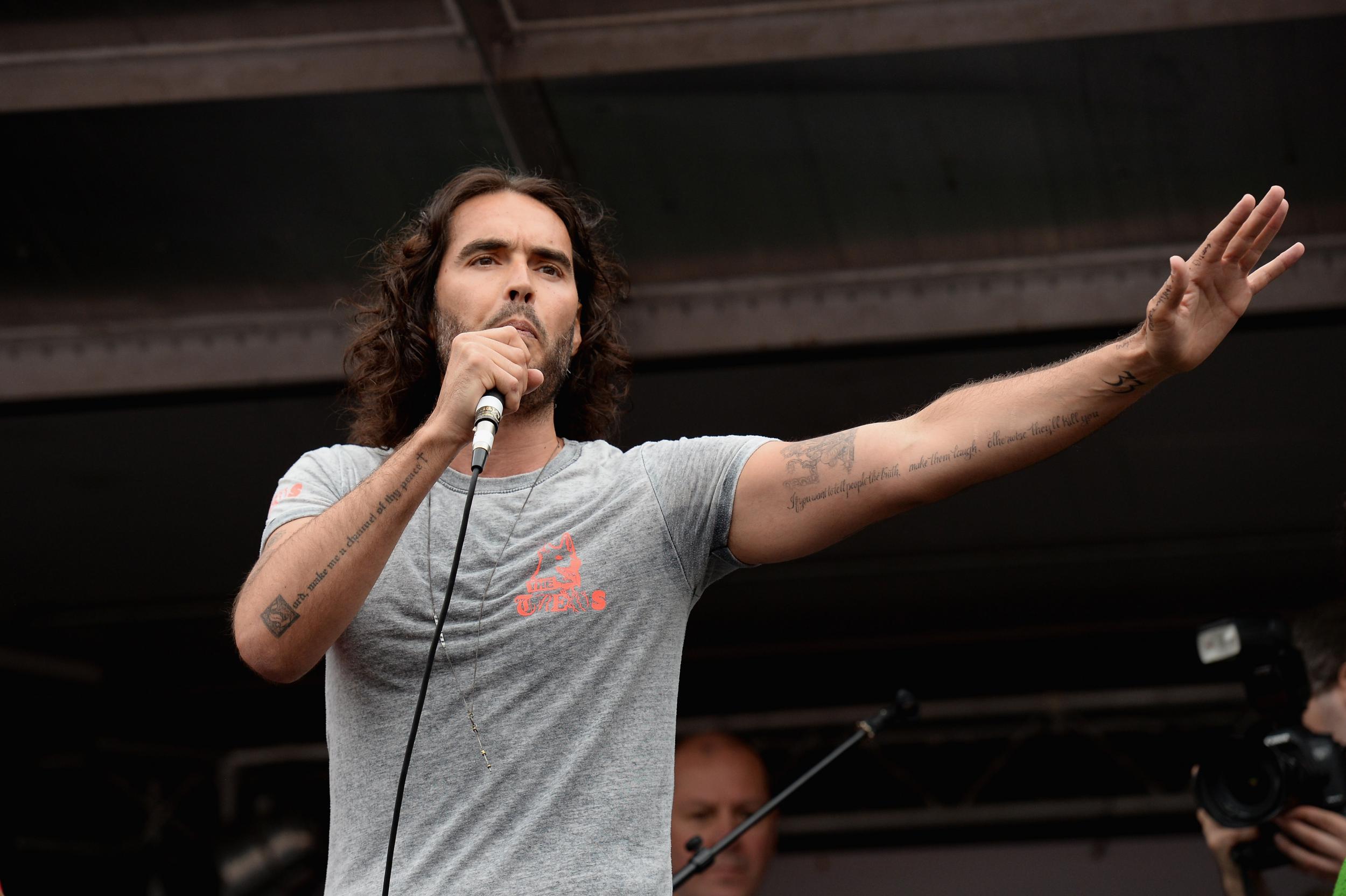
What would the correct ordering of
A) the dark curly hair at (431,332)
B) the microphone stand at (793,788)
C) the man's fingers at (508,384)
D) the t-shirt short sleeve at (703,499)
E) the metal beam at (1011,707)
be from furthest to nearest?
the metal beam at (1011,707) → the microphone stand at (793,788) → the dark curly hair at (431,332) → the t-shirt short sleeve at (703,499) → the man's fingers at (508,384)

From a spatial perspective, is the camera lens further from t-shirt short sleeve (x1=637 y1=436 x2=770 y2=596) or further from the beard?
the beard

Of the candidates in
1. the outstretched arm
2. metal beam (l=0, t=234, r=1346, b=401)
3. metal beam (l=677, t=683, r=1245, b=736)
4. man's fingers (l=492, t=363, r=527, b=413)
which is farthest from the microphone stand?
metal beam (l=677, t=683, r=1245, b=736)

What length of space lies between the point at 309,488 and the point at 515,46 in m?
2.49

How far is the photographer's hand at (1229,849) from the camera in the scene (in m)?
2.74

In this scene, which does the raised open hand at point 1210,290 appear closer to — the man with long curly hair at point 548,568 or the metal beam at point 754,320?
the man with long curly hair at point 548,568

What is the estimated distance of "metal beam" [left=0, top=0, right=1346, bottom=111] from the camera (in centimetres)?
358

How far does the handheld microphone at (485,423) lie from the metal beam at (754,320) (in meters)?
3.14

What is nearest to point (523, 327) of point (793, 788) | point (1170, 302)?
point (1170, 302)

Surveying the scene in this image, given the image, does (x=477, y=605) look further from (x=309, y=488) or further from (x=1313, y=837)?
(x=1313, y=837)

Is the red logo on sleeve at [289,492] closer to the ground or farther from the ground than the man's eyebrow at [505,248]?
closer to the ground

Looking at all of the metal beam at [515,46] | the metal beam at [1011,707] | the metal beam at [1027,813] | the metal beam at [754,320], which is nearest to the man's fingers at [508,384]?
the metal beam at [515,46]

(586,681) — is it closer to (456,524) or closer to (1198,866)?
(456,524)

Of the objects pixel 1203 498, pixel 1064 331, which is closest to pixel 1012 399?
pixel 1064 331

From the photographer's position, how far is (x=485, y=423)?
Result: 1.37 metres
